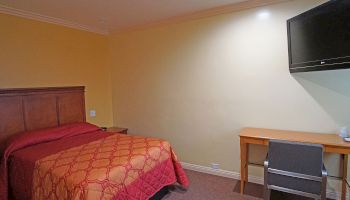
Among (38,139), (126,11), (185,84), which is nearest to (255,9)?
(185,84)

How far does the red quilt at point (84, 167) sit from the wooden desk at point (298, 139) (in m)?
0.93

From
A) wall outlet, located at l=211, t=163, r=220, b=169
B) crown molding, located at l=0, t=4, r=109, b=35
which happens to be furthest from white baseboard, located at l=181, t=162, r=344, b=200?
crown molding, located at l=0, t=4, r=109, b=35

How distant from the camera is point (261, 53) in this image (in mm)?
2652

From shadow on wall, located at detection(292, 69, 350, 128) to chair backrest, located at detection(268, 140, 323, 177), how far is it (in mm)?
817

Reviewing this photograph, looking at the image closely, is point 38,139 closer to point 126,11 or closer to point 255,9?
point 126,11

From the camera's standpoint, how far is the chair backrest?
182 centimetres

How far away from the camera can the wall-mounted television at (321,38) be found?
1727 mm

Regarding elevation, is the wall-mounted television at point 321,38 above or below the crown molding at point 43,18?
below

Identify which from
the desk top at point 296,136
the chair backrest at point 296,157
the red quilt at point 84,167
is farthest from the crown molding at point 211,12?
the red quilt at point 84,167

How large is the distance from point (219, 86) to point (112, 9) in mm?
1905

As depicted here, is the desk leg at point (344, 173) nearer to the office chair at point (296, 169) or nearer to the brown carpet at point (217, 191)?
the brown carpet at point (217, 191)

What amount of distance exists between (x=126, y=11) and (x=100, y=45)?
4.44 ft

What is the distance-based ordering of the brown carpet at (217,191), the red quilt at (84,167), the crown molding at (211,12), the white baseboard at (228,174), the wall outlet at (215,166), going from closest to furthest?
1. the red quilt at (84,167)
2. the white baseboard at (228,174)
3. the brown carpet at (217,191)
4. the crown molding at (211,12)
5. the wall outlet at (215,166)

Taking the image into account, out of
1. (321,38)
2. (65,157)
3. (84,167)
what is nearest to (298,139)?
(321,38)
